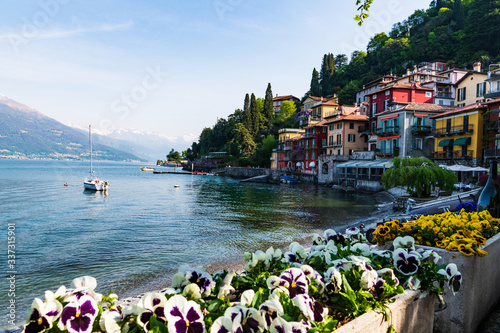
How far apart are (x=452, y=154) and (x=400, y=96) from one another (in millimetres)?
15018

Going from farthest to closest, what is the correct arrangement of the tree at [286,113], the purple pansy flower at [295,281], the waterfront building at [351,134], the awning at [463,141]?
the tree at [286,113], the waterfront building at [351,134], the awning at [463,141], the purple pansy flower at [295,281]

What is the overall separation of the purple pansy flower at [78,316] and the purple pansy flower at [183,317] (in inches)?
19.2

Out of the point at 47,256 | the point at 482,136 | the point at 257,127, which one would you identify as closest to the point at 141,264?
the point at 47,256

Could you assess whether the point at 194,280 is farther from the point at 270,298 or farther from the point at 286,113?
the point at 286,113

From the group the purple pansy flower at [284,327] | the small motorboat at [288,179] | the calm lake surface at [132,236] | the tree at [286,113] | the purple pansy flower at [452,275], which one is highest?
the tree at [286,113]

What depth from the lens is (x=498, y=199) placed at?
6379mm

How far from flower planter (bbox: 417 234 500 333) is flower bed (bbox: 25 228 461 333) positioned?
42 centimetres

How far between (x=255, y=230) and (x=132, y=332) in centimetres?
1745

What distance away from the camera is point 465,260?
3.53m

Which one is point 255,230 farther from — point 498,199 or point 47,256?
point 498,199

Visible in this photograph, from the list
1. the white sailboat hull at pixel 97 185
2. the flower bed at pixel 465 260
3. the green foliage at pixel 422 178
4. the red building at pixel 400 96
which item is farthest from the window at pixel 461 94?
the white sailboat hull at pixel 97 185

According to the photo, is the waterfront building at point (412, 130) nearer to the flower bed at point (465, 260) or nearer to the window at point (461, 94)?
the window at point (461, 94)

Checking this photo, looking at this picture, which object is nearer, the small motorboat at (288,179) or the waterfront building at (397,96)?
the waterfront building at (397,96)

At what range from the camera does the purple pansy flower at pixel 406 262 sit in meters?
3.20
